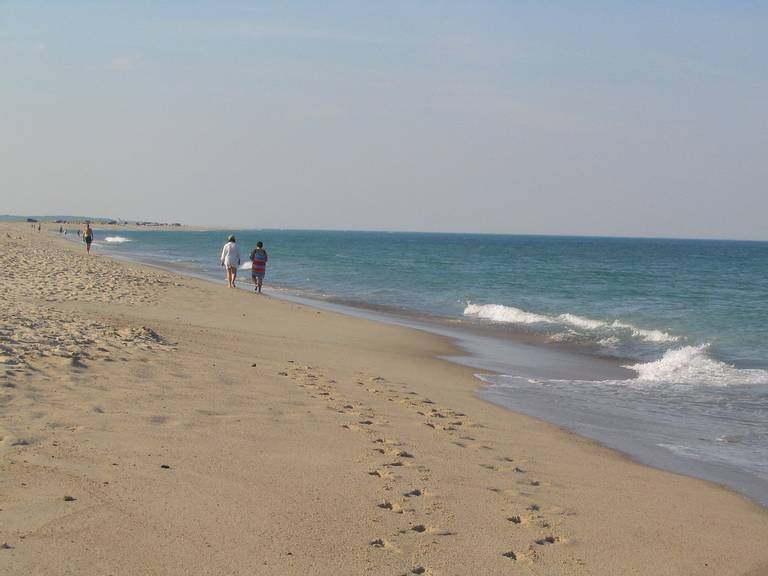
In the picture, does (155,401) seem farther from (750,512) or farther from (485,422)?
(750,512)

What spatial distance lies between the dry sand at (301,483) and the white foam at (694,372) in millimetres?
4268

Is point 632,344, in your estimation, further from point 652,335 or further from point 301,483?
point 301,483

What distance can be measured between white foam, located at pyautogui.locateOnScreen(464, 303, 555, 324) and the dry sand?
37.3ft

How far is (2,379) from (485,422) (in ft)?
14.8

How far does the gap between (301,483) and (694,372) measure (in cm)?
921

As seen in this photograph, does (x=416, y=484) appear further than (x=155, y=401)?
No

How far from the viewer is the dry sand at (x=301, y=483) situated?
405cm

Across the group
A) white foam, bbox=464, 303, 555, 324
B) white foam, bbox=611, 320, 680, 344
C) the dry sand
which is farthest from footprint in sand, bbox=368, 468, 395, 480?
white foam, bbox=464, 303, 555, 324

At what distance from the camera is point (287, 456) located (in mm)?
5684

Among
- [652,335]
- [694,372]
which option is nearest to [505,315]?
[652,335]

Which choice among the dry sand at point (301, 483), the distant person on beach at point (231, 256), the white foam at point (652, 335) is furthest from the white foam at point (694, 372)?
the distant person on beach at point (231, 256)

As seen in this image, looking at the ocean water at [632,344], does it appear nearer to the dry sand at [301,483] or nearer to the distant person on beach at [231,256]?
the dry sand at [301,483]

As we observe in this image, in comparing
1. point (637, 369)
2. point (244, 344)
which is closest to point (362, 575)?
point (244, 344)

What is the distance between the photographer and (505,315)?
21219 mm
